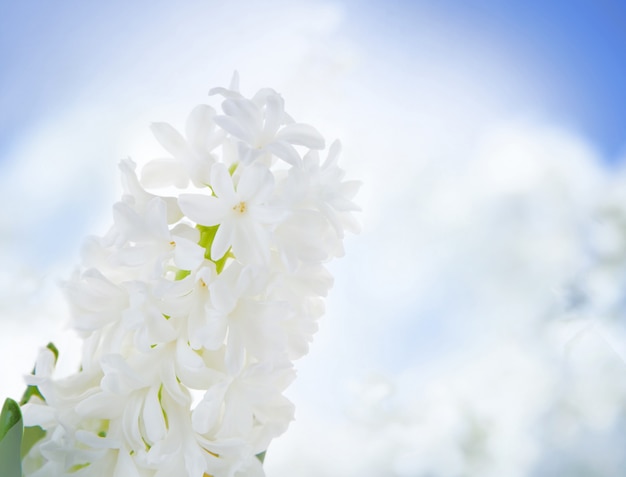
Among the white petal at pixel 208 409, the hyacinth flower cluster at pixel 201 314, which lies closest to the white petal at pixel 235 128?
the hyacinth flower cluster at pixel 201 314

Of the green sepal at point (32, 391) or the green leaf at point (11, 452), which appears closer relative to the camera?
the green leaf at point (11, 452)

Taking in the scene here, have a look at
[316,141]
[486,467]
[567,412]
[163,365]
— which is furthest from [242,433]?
[567,412]

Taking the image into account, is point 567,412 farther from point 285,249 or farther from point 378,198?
point 285,249

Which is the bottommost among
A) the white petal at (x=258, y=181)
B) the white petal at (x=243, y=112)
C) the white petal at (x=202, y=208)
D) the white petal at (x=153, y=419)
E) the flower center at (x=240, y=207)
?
the white petal at (x=153, y=419)

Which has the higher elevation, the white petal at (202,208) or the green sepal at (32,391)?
the white petal at (202,208)

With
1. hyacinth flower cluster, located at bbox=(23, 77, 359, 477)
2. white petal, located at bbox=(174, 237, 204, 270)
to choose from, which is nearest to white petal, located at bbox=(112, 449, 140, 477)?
hyacinth flower cluster, located at bbox=(23, 77, 359, 477)

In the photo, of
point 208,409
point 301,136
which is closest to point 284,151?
point 301,136

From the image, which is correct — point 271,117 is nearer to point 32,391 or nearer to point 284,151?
point 284,151

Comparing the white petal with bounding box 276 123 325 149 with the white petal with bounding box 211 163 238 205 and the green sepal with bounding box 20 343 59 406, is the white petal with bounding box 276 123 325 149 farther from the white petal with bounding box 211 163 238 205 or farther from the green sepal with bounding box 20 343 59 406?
the green sepal with bounding box 20 343 59 406

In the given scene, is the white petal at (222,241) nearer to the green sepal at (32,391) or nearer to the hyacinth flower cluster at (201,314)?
the hyacinth flower cluster at (201,314)
